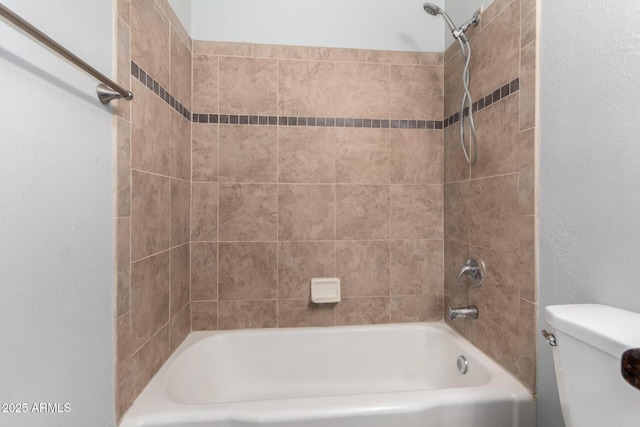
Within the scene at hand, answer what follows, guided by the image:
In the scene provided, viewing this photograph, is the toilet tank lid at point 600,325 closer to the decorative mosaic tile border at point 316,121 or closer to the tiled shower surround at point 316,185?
the tiled shower surround at point 316,185

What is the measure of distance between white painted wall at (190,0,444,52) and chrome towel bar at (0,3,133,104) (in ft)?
3.10

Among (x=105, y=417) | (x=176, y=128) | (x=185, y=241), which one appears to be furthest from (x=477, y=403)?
(x=176, y=128)

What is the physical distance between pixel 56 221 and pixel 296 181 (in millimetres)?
1059

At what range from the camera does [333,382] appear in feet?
5.09

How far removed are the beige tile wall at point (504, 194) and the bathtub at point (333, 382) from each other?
0.49 ft

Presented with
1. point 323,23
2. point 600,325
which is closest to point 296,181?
point 323,23

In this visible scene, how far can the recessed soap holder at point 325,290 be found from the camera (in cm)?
157

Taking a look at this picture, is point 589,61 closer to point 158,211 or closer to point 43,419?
point 158,211

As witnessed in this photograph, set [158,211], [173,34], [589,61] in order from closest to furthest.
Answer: [589,61]
[158,211]
[173,34]

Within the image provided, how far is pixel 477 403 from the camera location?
0.97 meters

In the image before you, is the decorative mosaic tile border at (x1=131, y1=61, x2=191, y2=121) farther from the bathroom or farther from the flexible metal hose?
the flexible metal hose

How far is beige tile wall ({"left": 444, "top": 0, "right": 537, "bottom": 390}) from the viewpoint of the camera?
1.01m

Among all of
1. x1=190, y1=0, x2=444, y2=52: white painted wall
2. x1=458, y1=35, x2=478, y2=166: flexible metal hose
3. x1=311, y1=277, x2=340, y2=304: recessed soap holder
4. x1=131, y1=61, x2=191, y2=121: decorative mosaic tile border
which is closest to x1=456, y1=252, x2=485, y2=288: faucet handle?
x1=458, y1=35, x2=478, y2=166: flexible metal hose

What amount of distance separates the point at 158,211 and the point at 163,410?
70 centimetres
